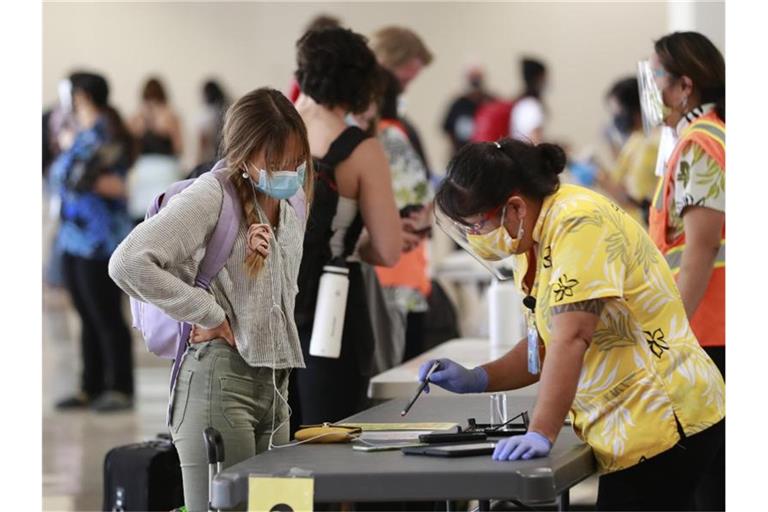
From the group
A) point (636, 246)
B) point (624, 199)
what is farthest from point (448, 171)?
point (624, 199)

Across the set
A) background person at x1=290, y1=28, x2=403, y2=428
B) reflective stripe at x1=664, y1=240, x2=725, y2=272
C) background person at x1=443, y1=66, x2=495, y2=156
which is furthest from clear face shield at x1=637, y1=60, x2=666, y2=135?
background person at x1=443, y1=66, x2=495, y2=156

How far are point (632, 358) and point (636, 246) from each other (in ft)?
0.64

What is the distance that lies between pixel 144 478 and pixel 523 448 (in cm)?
178

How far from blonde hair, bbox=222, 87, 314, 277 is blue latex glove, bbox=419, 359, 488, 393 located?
1.28ft

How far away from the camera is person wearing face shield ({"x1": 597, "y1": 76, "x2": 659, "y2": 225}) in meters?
5.74

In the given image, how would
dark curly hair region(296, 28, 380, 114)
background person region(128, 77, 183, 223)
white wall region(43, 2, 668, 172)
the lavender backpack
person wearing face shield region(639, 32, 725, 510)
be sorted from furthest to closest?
white wall region(43, 2, 668, 172) < background person region(128, 77, 183, 223) < dark curly hair region(296, 28, 380, 114) < person wearing face shield region(639, 32, 725, 510) < the lavender backpack

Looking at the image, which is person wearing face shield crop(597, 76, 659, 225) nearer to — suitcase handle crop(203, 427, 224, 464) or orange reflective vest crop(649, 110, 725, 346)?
orange reflective vest crop(649, 110, 725, 346)

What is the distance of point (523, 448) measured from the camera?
213cm

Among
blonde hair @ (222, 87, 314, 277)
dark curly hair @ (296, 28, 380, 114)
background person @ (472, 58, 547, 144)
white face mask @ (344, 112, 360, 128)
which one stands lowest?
blonde hair @ (222, 87, 314, 277)

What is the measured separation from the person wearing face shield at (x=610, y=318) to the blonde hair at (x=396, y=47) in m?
2.41

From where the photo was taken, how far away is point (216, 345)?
257 centimetres

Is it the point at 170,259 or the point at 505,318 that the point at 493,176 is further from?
the point at 505,318

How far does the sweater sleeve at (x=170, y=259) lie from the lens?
2445 mm
